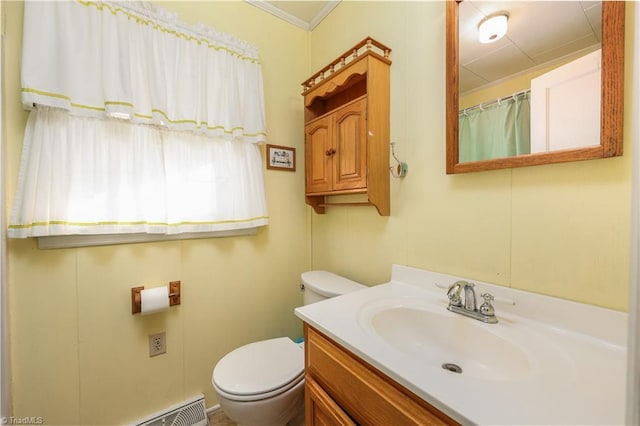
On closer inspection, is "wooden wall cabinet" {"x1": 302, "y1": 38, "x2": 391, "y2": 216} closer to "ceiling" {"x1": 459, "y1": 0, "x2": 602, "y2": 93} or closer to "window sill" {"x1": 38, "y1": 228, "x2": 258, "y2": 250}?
"ceiling" {"x1": 459, "y1": 0, "x2": 602, "y2": 93}

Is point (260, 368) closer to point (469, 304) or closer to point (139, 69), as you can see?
point (469, 304)

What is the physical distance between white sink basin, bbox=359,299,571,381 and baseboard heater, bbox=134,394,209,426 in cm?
119

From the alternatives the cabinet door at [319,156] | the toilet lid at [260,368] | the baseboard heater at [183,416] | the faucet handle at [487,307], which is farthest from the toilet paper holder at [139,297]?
the faucet handle at [487,307]

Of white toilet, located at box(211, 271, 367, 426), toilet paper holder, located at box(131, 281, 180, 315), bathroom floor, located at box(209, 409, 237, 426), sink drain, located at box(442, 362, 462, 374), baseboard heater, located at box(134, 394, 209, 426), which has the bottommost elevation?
bathroom floor, located at box(209, 409, 237, 426)

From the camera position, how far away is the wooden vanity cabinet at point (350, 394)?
0.57 metres

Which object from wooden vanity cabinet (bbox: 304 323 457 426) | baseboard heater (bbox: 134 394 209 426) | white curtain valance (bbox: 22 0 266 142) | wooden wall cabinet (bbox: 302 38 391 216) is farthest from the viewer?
baseboard heater (bbox: 134 394 209 426)

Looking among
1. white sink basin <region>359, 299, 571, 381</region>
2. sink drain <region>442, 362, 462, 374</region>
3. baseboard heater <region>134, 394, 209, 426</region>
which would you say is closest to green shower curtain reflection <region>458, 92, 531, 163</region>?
white sink basin <region>359, 299, 571, 381</region>

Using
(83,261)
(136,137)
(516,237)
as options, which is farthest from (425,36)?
(83,261)

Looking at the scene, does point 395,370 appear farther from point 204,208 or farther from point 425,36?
point 425,36

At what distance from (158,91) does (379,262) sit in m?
1.41

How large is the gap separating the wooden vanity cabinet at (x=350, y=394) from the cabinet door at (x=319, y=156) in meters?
0.84

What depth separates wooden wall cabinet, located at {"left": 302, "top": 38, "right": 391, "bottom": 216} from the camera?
3.93ft

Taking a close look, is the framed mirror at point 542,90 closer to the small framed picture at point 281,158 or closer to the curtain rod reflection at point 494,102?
the curtain rod reflection at point 494,102

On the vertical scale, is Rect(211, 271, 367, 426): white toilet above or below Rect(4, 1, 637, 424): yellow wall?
below
